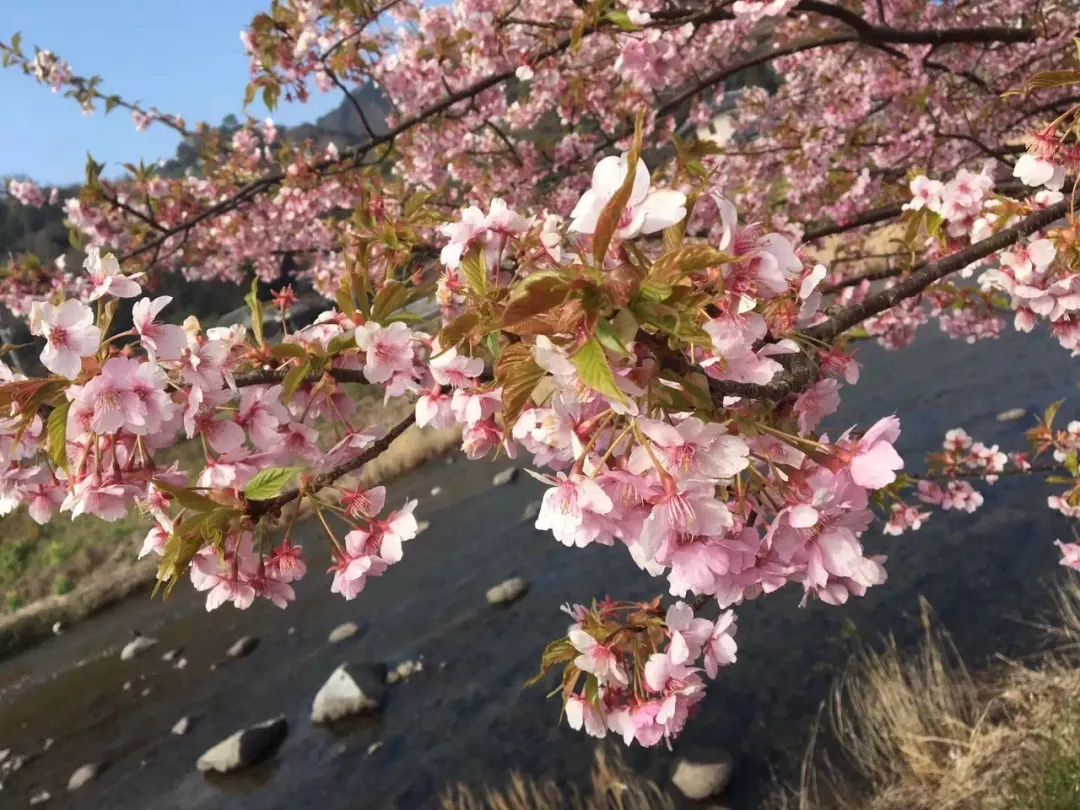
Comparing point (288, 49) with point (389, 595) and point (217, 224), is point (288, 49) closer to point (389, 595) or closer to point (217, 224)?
point (217, 224)

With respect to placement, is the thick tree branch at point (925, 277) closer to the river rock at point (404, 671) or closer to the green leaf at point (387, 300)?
the green leaf at point (387, 300)

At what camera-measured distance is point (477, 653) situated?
6930mm

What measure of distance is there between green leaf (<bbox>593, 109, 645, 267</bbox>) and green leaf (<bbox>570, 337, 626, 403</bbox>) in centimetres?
9

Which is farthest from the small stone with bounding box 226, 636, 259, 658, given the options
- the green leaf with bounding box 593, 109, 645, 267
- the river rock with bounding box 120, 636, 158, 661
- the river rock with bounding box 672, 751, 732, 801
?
the green leaf with bounding box 593, 109, 645, 267

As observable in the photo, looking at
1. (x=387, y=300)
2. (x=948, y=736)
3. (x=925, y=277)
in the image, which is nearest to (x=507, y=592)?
(x=948, y=736)

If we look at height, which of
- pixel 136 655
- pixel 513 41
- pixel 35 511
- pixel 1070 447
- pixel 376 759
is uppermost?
pixel 513 41

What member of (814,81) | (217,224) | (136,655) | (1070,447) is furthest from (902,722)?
(136,655)

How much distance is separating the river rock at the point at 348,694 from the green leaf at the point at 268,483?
613cm

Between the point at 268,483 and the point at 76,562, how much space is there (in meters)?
15.5

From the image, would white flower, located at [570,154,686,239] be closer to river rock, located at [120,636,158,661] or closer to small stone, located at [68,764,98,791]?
small stone, located at [68,764,98,791]

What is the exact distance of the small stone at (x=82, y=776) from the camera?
6848mm

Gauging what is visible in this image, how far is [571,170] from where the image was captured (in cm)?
412

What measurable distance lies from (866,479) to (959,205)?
1335 millimetres

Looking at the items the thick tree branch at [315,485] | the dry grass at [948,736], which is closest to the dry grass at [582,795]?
the dry grass at [948,736]
